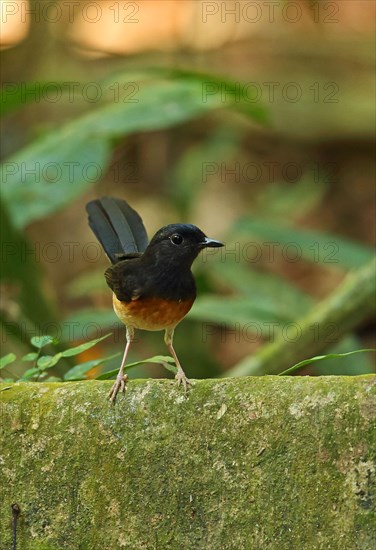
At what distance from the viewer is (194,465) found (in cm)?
225

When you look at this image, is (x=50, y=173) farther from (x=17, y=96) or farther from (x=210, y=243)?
(x=210, y=243)

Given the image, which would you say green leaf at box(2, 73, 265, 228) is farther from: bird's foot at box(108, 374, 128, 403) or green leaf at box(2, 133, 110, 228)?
bird's foot at box(108, 374, 128, 403)

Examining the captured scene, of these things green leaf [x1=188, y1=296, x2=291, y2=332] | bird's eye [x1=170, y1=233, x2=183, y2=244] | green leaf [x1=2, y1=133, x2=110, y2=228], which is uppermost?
bird's eye [x1=170, y1=233, x2=183, y2=244]

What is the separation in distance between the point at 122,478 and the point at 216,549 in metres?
0.29

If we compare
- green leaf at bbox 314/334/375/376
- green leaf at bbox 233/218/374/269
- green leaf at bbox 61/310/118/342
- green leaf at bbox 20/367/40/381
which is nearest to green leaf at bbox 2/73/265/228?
green leaf at bbox 61/310/118/342

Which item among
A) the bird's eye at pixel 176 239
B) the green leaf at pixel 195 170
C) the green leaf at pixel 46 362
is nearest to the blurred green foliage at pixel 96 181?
the green leaf at pixel 195 170

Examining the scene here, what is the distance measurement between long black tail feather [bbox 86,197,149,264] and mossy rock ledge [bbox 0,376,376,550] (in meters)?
1.18

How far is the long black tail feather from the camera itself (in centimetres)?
358

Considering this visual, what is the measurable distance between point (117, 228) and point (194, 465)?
151 cm

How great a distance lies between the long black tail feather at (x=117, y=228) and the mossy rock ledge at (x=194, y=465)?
1177 mm

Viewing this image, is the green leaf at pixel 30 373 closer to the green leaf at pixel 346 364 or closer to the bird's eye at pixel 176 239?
the bird's eye at pixel 176 239

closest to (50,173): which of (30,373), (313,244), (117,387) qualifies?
(313,244)

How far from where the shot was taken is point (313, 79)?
417 inches

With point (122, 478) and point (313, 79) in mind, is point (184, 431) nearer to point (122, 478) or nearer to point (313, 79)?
point (122, 478)
